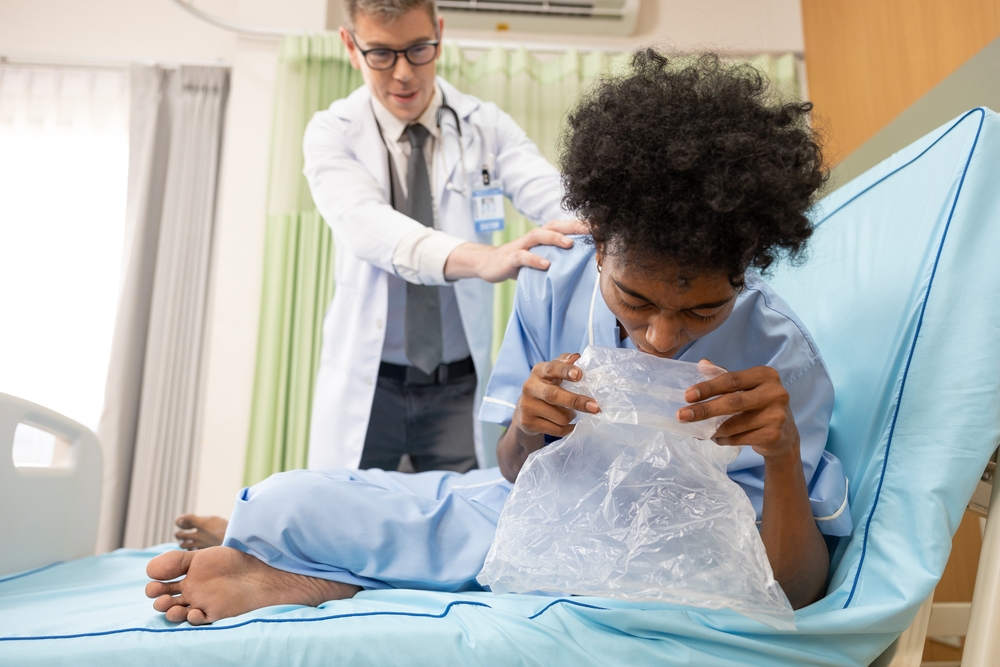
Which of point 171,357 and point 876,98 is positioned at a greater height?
point 876,98

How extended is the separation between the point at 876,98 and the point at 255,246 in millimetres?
2413

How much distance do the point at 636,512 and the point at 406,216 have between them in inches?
41.4

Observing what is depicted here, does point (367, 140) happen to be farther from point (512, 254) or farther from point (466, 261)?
point (512, 254)

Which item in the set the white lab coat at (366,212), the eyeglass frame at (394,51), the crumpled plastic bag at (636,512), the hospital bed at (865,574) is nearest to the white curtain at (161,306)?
the white lab coat at (366,212)

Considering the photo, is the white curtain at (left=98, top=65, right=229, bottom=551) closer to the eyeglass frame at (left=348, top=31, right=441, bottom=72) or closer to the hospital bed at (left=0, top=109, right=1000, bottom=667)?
the eyeglass frame at (left=348, top=31, right=441, bottom=72)

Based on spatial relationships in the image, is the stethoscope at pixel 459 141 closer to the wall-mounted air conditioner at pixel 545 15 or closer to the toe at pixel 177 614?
the wall-mounted air conditioner at pixel 545 15

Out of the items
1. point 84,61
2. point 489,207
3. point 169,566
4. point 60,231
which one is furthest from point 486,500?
point 84,61

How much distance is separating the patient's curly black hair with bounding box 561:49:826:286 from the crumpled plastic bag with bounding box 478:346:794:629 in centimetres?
16

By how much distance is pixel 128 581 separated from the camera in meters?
1.20

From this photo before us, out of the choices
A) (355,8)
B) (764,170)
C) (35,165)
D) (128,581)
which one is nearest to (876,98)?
(355,8)

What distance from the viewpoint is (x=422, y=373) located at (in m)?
1.86

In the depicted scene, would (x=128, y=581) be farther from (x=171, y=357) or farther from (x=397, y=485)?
(x=171, y=357)

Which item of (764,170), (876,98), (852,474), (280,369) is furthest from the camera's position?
(280,369)

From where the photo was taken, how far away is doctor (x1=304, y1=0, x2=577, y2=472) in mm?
1740
